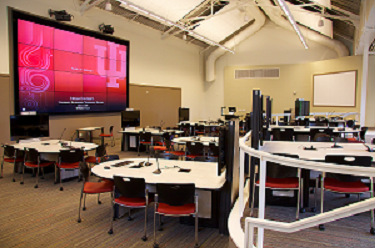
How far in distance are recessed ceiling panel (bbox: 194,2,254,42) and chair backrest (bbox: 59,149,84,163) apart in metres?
9.91

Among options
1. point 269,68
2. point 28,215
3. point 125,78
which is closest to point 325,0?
point 269,68

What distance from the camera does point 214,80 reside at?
17.4 meters

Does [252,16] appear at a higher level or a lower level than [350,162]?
higher

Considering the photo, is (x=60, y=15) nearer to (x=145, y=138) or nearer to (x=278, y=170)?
(x=145, y=138)

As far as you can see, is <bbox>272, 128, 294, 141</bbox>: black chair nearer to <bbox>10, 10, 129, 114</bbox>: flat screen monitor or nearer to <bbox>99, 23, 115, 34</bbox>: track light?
<bbox>10, 10, 129, 114</bbox>: flat screen monitor

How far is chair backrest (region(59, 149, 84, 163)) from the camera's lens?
5160 mm

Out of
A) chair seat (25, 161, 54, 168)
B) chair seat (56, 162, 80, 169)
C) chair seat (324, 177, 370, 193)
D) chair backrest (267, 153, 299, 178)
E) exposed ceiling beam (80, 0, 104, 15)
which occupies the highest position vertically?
exposed ceiling beam (80, 0, 104, 15)

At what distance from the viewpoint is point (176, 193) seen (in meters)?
3.04

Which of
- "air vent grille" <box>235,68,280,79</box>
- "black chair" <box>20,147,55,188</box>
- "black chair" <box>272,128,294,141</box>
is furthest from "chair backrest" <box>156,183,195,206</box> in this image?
"air vent grille" <box>235,68,280,79</box>

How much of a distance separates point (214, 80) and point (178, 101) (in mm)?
3500

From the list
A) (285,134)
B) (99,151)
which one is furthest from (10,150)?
(285,134)

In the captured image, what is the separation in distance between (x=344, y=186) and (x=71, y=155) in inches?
176

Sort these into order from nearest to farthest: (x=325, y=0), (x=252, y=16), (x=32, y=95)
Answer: (x=32, y=95)
(x=325, y=0)
(x=252, y=16)

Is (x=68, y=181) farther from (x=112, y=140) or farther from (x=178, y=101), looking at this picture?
(x=178, y=101)
